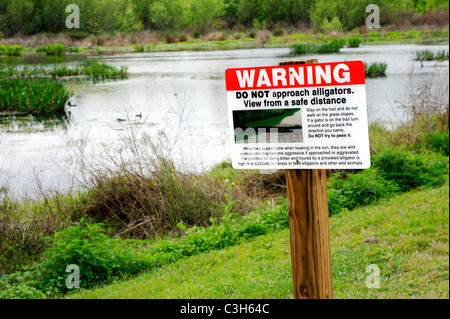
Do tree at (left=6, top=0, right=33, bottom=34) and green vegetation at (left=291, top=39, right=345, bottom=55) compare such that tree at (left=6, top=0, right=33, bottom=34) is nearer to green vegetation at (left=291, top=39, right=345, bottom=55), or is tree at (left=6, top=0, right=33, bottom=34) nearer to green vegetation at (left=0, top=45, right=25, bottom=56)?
green vegetation at (left=0, top=45, right=25, bottom=56)

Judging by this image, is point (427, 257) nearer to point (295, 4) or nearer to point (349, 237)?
point (349, 237)

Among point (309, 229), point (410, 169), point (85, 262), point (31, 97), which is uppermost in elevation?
point (309, 229)

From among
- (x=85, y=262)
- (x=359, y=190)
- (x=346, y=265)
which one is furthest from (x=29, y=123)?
(x=346, y=265)

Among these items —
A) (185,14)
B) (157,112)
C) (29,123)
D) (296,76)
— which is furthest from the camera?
(185,14)

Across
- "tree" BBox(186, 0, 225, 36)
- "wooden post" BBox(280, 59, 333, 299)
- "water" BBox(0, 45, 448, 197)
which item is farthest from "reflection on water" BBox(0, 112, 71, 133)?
"wooden post" BBox(280, 59, 333, 299)

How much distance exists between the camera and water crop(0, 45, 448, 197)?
34.8ft

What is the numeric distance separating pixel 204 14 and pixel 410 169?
13.1m

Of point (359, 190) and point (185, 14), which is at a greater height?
point (185, 14)

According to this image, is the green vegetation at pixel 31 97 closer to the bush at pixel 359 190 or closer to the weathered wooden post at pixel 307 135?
the bush at pixel 359 190

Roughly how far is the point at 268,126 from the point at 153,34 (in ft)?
63.3

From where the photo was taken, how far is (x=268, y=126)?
2.71 metres

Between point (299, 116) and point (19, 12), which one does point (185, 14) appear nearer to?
point (19, 12)

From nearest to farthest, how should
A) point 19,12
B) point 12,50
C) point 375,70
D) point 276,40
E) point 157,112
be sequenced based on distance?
point 19,12, point 157,112, point 375,70, point 12,50, point 276,40

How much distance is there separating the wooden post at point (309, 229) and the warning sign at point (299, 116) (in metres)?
0.08
